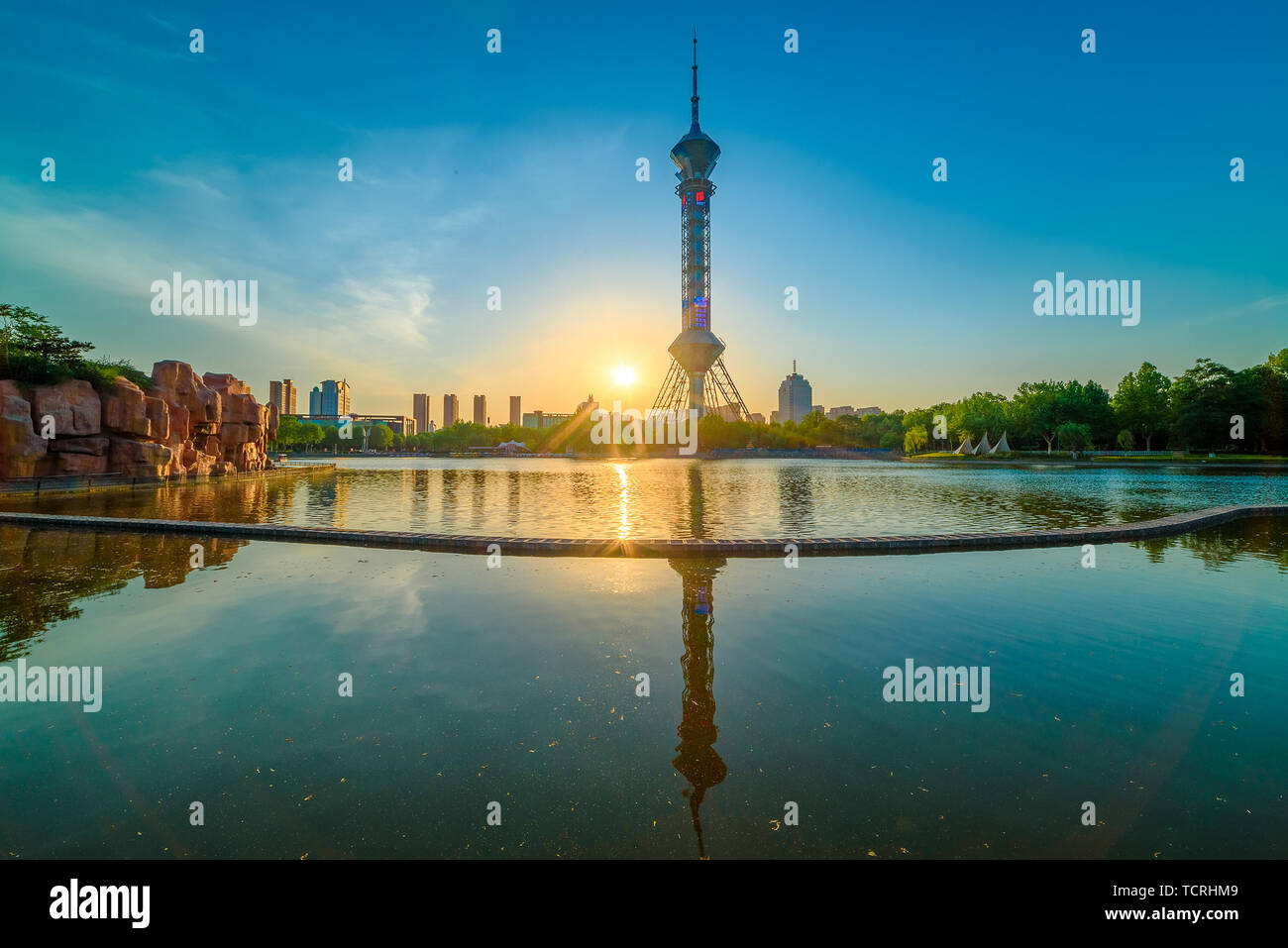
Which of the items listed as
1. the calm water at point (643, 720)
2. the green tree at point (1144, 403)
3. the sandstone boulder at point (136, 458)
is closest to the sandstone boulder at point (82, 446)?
the sandstone boulder at point (136, 458)

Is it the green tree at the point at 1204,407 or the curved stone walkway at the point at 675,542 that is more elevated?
the green tree at the point at 1204,407

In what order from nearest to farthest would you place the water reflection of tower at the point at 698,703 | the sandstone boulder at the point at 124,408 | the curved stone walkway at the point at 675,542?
the water reflection of tower at the point at 698,703
the curved stone walkway at the point at 675,542
the sandstone boulder at the point at 124,408

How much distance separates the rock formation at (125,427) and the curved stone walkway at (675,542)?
1849 cm

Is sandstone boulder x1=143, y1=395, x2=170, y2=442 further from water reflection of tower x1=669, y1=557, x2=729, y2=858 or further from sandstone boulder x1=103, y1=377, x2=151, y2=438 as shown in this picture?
water reflection of tower x1=669, y1=557, x2=729, y2=858

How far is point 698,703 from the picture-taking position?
5.87m

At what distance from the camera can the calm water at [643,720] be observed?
156 inches

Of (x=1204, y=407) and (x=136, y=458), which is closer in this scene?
(x=136, y=458)

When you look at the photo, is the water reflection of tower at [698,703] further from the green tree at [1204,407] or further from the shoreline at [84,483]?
the green tree at [1204,407]

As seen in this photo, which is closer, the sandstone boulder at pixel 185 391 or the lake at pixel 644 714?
the lake at pixel 644 714

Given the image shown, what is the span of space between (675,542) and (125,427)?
34.8 meters

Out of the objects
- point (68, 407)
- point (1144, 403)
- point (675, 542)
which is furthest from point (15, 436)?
point (1144, 403)

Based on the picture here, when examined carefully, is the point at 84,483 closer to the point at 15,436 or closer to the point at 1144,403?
the point at 15,436

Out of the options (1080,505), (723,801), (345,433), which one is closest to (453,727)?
(723,801)
